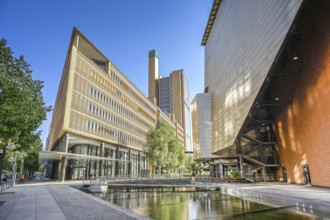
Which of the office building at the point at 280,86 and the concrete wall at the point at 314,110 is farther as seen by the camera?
the office building at the point at 280,86

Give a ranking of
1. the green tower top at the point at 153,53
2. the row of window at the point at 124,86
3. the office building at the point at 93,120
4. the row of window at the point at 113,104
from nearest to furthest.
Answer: the office building at the point at 93,120
the row of window at the point at 113,104
the row of window at the point at 124,86
the green tower top at the point at 153,53

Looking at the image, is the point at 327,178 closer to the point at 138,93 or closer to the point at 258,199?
the point at 258,199

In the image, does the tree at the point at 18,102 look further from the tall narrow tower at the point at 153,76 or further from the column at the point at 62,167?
the tall narrow tower at the point at 153,76

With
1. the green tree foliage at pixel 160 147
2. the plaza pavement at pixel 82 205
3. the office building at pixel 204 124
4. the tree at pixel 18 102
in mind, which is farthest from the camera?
the office building at pixel 204 124

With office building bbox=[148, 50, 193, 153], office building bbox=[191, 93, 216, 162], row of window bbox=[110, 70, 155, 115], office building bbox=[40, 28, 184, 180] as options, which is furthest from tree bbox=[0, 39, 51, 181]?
office building bbox=[148, 50, 193, 153]

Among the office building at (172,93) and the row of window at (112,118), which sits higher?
the office building at (172,93)

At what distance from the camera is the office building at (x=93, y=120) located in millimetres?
34281

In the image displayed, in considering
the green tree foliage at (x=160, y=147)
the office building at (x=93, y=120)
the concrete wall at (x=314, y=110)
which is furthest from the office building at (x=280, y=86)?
the office building at (x=93, y=120)

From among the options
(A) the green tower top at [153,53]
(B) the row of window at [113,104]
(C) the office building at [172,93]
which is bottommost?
(B) the row of window at [113,104]

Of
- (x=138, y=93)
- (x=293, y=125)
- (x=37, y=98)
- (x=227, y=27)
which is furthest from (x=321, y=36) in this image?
(x=138, y=93)

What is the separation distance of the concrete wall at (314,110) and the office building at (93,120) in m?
30.8

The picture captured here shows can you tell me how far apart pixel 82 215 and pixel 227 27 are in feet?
129

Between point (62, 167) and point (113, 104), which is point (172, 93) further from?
Answer: point (62, 167)

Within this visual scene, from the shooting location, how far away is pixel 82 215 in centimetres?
766
